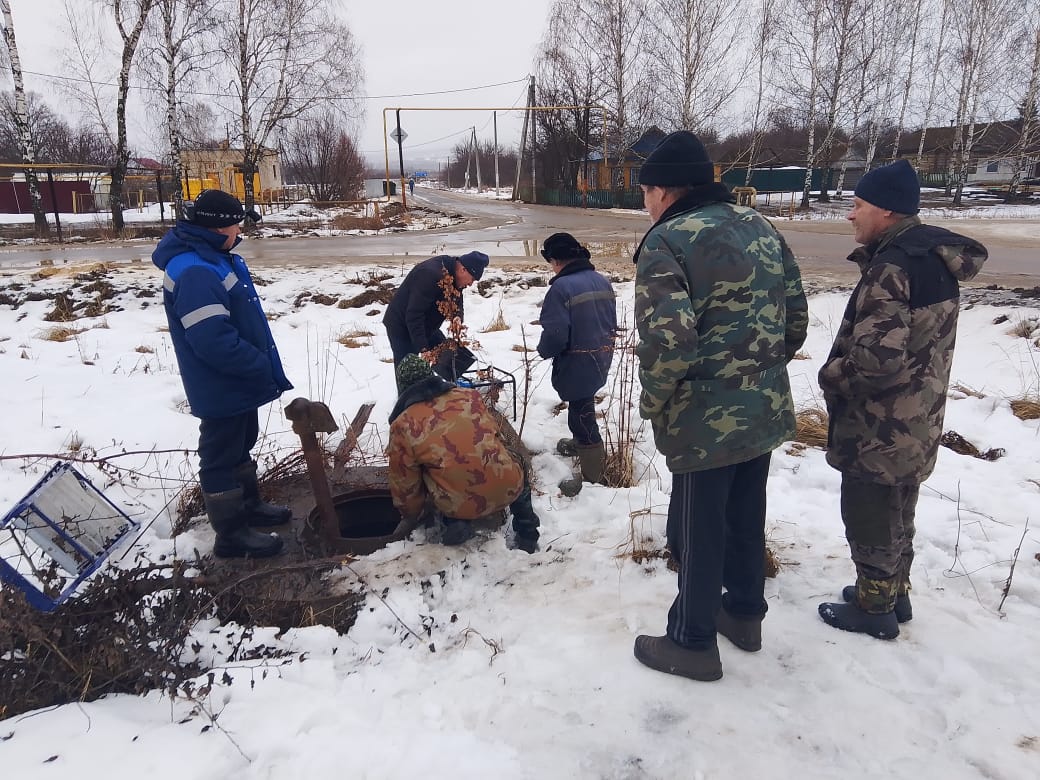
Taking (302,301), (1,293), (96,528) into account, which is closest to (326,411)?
(96,528)

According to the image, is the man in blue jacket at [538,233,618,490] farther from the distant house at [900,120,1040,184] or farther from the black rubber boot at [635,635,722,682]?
the distant house at [900,120,1040,184]

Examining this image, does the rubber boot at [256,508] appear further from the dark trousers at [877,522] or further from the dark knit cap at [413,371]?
the dark trousers at [877,522]

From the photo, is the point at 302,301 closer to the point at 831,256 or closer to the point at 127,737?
the point at 127,737

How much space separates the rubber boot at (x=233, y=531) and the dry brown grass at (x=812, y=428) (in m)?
3.28

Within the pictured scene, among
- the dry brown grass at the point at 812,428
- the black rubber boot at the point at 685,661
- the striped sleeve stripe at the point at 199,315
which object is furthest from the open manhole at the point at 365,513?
the dry brown grass at the point at 812,428

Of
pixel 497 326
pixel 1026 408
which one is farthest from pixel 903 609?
pixel 497 326

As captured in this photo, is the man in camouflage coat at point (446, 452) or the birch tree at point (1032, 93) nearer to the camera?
the man in camouflage coat at point (446, 452)

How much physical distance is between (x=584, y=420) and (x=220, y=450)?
1.95 meters

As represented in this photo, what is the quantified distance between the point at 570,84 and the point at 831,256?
22.1 meters

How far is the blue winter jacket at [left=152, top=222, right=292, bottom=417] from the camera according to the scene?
2762 mm

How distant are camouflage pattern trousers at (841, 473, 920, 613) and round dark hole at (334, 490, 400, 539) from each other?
2.42 meters

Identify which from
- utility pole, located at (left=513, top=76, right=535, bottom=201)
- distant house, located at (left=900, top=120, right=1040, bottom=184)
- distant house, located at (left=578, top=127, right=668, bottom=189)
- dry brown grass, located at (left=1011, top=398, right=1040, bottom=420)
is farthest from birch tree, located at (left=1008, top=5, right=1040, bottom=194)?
dry brown grass, located at (left=1011, top=398, right=1040, bottom=420)

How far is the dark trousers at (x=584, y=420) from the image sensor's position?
152 inches

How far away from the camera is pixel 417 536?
3230mm
